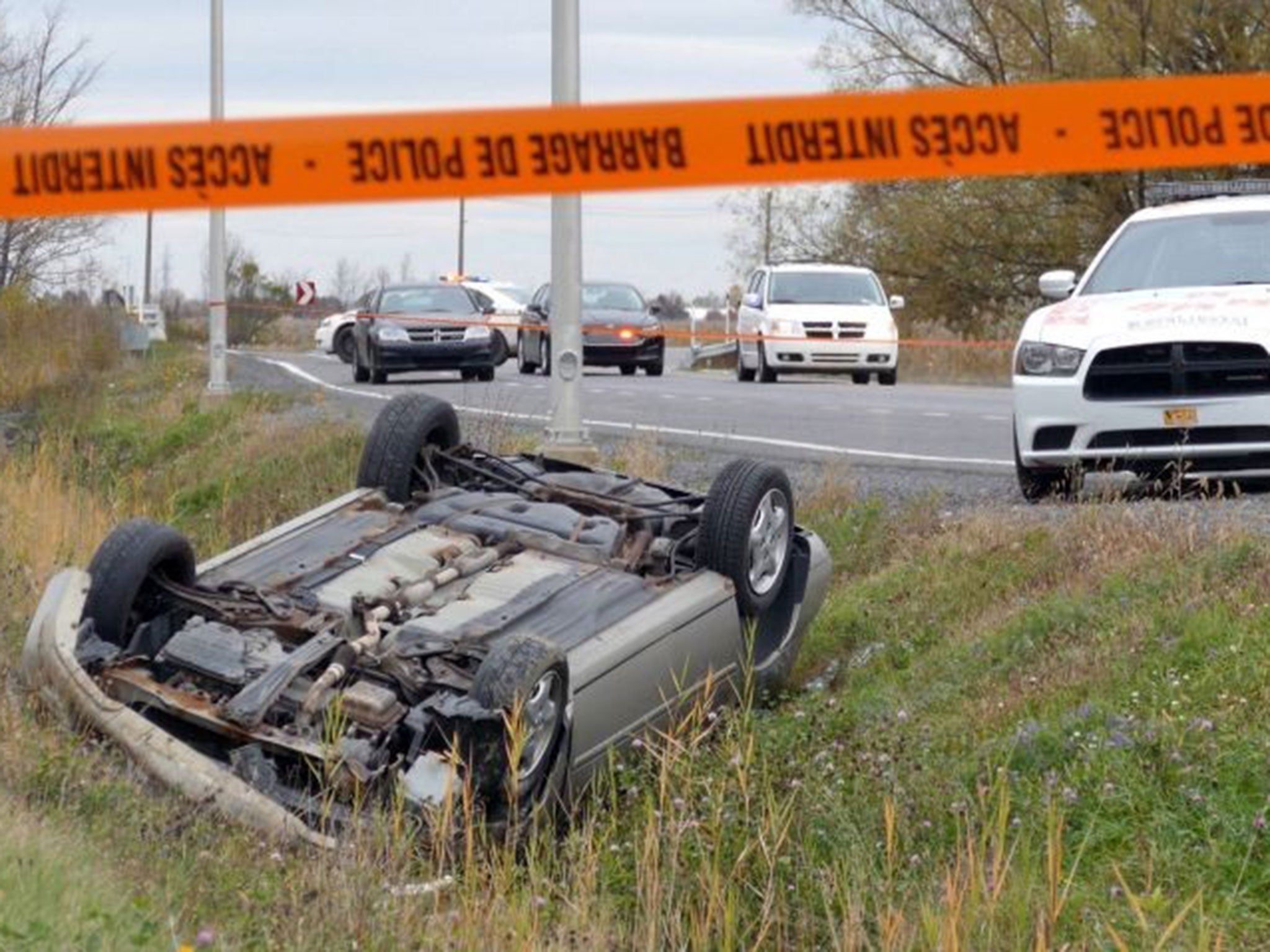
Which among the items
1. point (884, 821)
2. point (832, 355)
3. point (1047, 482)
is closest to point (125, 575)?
point (884, 821)

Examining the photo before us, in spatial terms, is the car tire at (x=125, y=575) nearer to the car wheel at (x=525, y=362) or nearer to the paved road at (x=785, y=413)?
the paved road at (x=785, y=413)

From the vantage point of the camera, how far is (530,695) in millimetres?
7230

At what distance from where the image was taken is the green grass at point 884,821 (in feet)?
19.9

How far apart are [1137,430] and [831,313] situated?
60.0ft

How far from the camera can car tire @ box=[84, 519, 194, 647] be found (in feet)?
26.4

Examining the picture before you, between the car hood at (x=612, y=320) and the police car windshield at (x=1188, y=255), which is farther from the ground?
the police car windshield at (x=1188, y=255)

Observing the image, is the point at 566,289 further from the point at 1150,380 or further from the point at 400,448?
the point at 400,448

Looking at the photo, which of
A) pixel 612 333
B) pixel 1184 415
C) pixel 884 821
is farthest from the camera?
pixel 612 333

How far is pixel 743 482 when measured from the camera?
878 cm

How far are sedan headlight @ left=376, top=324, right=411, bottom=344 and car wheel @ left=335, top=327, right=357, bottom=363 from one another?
300 inches

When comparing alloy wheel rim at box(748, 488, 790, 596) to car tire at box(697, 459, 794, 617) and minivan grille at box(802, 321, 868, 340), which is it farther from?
minivan grille at box(802, 321, 868, 340)

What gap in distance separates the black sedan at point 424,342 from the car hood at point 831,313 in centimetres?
353

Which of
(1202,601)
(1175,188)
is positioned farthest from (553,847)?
(1175,188)

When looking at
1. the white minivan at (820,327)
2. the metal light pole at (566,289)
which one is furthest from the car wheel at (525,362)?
the metal light pole at (566,289)
